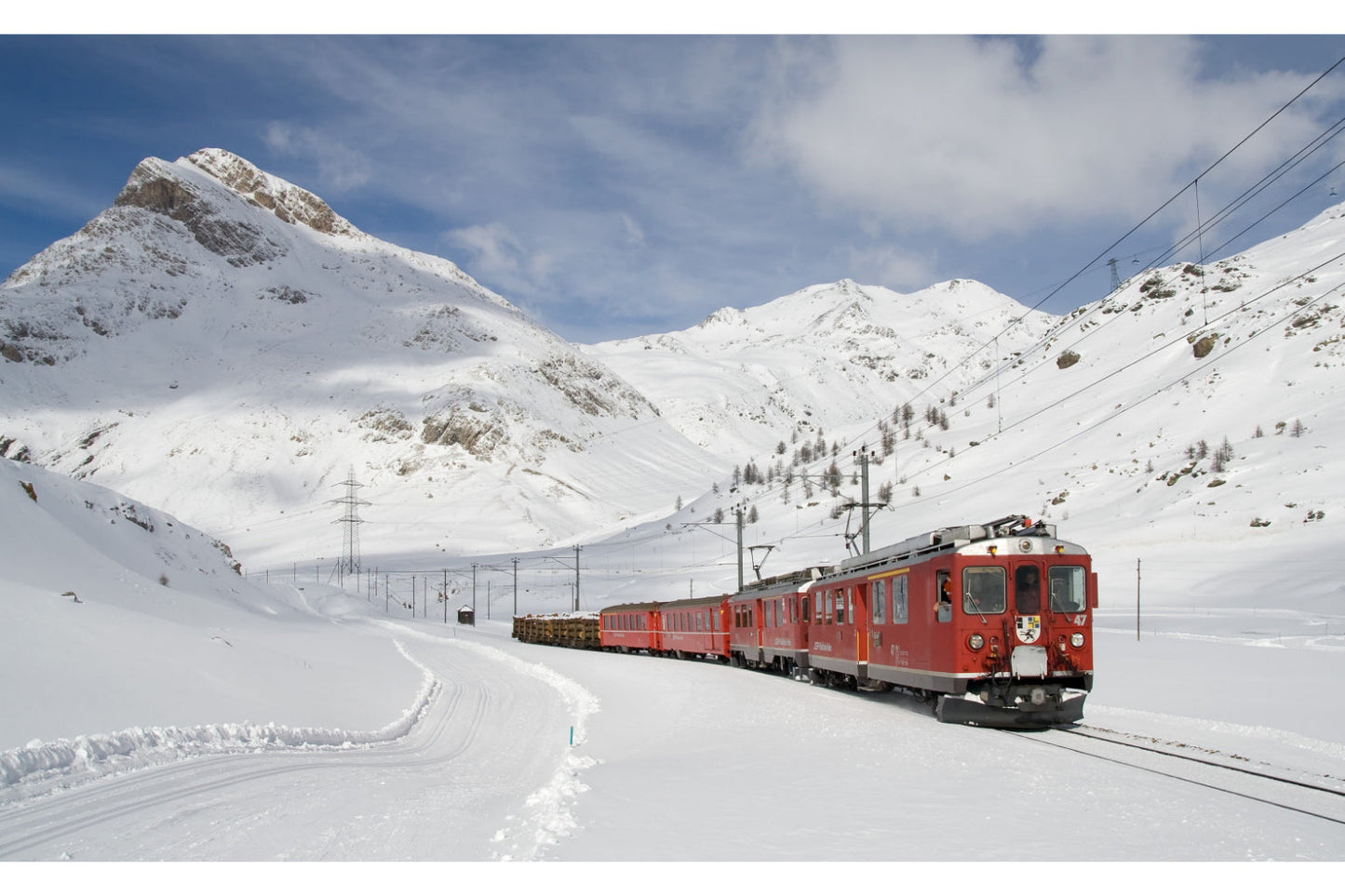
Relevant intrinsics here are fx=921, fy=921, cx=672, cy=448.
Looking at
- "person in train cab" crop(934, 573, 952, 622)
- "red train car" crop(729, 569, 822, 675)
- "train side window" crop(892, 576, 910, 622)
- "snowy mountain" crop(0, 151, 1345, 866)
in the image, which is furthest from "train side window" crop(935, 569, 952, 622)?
"red train car" crop(729, 569, 822, 675)

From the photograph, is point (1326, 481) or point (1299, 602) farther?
point (1326, 481)

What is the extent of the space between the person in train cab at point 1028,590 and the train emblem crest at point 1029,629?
0.45ft

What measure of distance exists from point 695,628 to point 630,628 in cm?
940

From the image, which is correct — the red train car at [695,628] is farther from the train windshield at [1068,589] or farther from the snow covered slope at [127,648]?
the train windshield at [1068,589]

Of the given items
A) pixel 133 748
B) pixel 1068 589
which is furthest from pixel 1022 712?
pixel 133 748

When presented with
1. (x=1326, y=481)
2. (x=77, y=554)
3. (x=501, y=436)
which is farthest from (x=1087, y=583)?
(x=501, y=436)

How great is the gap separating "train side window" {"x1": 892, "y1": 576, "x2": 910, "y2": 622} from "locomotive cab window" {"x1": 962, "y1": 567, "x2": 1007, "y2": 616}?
2.00 m

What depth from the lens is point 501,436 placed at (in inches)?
6545

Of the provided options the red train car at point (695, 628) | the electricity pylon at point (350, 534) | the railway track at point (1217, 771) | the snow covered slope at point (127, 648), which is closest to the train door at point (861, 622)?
the railway track at point (1217, 771)

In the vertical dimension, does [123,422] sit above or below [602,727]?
above

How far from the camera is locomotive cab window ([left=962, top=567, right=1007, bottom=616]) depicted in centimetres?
1672

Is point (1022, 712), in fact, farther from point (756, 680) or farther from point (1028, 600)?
point (756, 680)

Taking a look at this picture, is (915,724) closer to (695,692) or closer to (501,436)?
(695,692)

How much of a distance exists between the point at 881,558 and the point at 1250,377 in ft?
246
